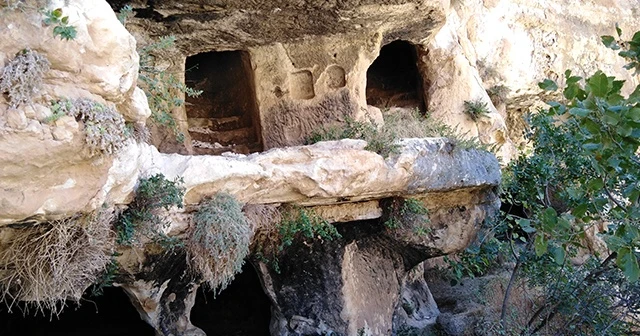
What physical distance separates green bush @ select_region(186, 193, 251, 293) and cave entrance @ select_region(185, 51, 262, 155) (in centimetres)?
221

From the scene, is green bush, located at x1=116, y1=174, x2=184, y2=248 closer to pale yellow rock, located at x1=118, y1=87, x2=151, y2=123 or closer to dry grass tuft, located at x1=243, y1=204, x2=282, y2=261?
pale yellow rock, located at x1=118, y1=87, x2=151, y2=123

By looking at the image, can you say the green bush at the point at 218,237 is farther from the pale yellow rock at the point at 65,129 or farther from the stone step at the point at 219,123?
the stone step at the point at 219,123

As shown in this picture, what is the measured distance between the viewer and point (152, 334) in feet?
24.6

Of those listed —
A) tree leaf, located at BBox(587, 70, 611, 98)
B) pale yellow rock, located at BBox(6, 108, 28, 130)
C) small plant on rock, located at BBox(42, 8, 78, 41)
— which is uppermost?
small plant on rock, located at BBox(42, 8, 78, 41)

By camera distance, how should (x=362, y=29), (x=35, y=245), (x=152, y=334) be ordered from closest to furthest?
1. (x=35, y=245)
2. (x=362, y=29)
3. (x=152, y=334)

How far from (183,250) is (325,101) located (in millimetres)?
2333

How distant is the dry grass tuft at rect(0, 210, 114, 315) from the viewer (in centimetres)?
332

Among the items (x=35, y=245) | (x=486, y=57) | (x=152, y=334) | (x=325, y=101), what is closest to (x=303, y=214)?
(x=325, y=101)

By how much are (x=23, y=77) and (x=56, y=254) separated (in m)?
1.16

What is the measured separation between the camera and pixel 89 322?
24.9 feet

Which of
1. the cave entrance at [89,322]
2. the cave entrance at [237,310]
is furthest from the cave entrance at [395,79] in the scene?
the cave entrance at [89,322]

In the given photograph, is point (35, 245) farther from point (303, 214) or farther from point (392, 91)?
point (392, 91)

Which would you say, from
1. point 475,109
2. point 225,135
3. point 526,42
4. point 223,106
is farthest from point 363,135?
point 526,42

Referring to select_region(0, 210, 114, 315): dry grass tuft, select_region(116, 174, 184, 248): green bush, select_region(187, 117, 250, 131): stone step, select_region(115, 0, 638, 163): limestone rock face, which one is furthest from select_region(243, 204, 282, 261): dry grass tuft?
select_region(187, 117, 250, 131): stone step
